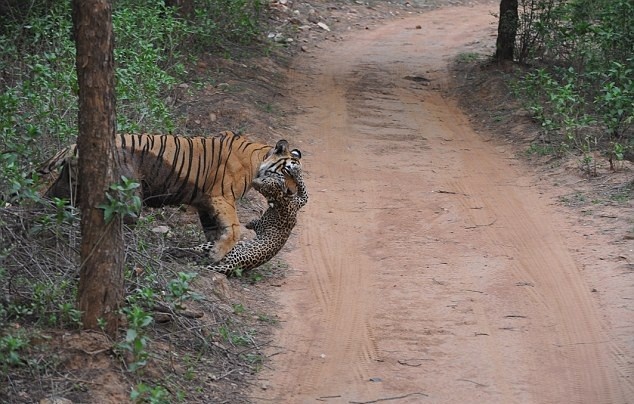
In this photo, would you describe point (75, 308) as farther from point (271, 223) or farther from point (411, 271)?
point (411, 271)

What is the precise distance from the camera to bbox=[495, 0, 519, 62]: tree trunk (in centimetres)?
1567

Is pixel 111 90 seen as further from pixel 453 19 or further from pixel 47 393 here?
pixel 453 19

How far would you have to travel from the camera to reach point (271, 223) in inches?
321

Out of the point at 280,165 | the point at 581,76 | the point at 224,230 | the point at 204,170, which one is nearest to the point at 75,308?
the point at 224,230

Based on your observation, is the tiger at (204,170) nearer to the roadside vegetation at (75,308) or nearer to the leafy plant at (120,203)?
the roadside vegetation at (75,308)

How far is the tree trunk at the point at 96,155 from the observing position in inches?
212

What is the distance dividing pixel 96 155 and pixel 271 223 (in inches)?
114

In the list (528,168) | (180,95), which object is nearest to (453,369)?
(528,168)

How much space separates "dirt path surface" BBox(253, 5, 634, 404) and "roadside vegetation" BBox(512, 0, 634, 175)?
781mm

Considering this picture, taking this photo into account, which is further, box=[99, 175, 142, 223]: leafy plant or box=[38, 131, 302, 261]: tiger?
box=[38, 131, 302, 261]: tiger

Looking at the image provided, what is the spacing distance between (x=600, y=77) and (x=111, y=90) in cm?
941

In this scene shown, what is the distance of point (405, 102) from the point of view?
49.3 feet

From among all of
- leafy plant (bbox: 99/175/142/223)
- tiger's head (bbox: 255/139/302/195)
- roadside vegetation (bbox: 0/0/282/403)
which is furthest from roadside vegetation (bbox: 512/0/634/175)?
leafy plant (bbox: 99/175/142/223)

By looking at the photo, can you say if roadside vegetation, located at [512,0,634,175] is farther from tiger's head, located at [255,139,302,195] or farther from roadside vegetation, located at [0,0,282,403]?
roadside vegetation, located at [0,0,282,403]
